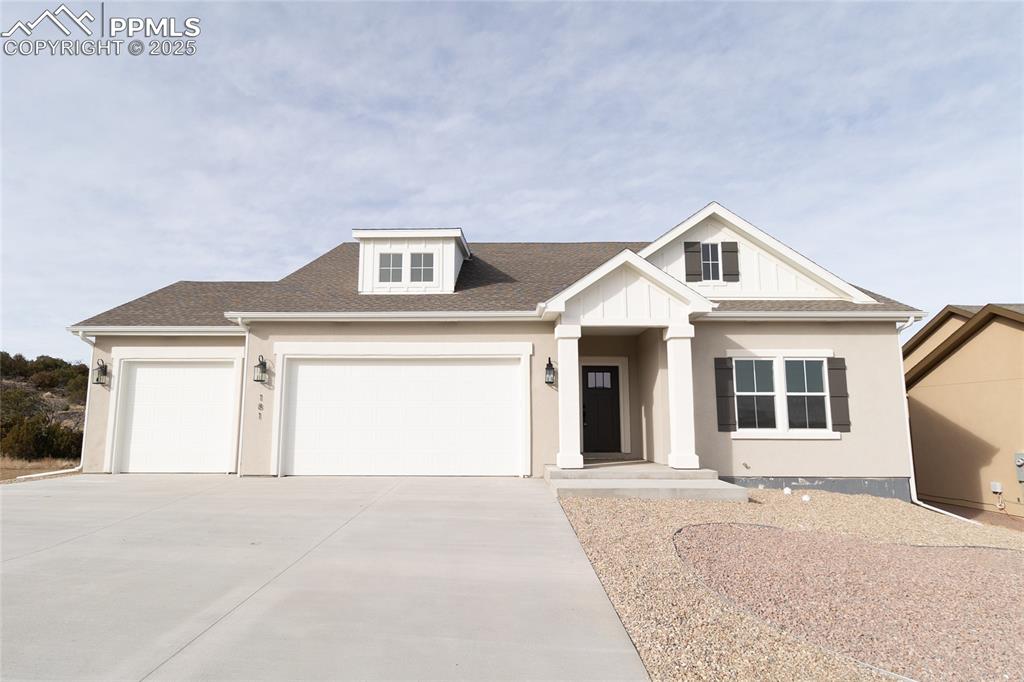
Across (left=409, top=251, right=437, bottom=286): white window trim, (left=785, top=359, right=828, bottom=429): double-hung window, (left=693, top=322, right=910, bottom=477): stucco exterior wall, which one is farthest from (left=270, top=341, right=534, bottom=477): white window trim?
(left=785, top=359, right=828, bottom=429): double-hung window

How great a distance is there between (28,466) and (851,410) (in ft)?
66.0

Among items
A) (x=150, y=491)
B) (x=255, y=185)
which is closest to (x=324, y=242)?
(x=255, y=185)

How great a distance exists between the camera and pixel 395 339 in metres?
10.7

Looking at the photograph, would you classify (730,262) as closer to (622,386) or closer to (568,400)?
(622,386)

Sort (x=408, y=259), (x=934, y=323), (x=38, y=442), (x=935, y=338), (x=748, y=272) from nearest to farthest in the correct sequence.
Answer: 1. (x=748, y=272)
2. (x=408, y=259)
3. (x=38, y=442)
4. (x=934, y=323)
5. (x=935, y=338)

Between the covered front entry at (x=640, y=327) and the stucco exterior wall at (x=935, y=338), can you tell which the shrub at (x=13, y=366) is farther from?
the stucco exterior wall at (x=935, y=338)

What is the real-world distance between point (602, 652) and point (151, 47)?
12.3 m

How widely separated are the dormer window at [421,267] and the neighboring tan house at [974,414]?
40.8 feet

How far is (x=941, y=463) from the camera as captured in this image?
41.1 ft

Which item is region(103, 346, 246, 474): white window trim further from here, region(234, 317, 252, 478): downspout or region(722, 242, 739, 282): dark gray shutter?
region(722, 242, 739, 282): dark gray shutter

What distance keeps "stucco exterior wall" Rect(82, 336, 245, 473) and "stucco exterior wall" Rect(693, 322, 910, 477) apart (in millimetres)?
10048

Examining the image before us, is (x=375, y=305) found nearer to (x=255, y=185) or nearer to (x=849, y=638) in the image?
(x=255, y=185)

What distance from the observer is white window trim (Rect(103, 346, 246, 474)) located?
36.3ft

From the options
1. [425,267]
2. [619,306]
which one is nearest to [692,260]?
[619,306]
